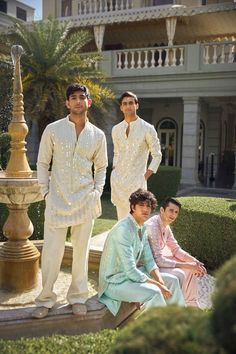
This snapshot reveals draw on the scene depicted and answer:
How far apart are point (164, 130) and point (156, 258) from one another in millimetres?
16637

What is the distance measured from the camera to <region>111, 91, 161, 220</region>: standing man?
4.93 metres

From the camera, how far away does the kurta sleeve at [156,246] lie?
436cm

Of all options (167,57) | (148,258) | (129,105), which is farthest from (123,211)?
(167,57)

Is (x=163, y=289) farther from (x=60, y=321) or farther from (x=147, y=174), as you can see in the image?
(x=147, y=174)

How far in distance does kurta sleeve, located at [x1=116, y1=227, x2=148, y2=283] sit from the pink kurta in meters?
0.69

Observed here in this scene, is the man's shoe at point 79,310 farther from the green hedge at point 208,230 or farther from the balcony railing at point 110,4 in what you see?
the balcony railing at point 110,4

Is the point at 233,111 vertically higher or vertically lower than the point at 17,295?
higher

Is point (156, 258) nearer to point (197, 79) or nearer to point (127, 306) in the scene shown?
point (127, 306)

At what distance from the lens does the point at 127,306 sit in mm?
3973

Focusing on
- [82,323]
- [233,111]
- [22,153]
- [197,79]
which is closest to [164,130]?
[233,111]

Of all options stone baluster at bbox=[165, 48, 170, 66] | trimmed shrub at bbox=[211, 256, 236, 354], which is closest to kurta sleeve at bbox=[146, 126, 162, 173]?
trimmed shrub at bbox=[211, 256, 236, 354]

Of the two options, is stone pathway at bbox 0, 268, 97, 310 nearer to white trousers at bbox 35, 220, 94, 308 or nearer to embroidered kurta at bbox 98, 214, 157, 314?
white trousers at bbox 35, 220, 94, 308

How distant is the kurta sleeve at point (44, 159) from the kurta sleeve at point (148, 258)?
1.03m

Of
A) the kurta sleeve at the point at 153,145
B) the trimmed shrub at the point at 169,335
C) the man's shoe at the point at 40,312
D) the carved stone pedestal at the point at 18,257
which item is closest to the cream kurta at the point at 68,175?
the man's shoe at the point at 40,312
